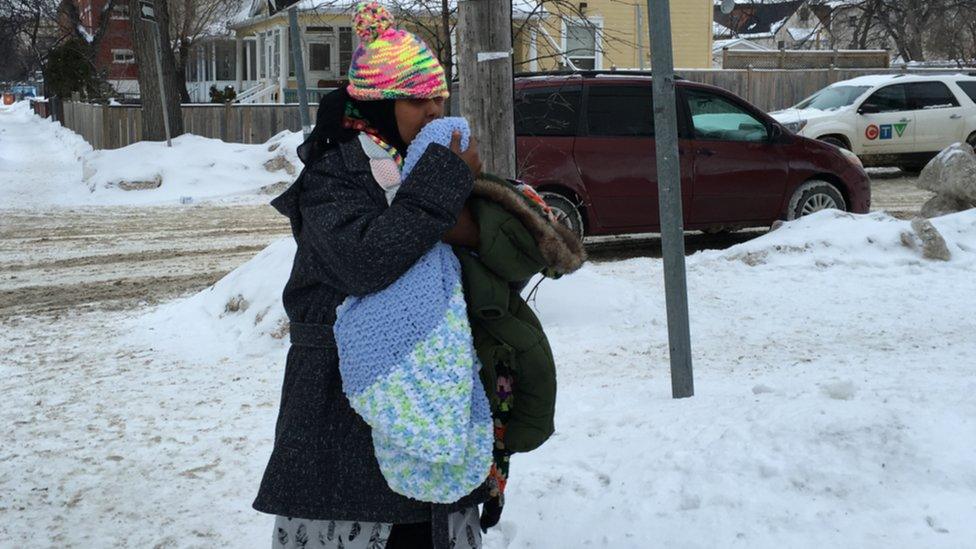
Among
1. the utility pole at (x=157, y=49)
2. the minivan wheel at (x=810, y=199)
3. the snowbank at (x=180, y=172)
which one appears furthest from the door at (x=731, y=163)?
the utility pole at (x=157, y=49)

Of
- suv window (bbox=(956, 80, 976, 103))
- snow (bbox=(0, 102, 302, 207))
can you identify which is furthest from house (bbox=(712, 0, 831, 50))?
snow (bbox=(0, 102, 302, 207))

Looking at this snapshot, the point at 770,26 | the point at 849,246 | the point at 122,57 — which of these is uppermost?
the point at 770,26

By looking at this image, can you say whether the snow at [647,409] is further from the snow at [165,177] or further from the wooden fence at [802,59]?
the wooden fence at [802,59]

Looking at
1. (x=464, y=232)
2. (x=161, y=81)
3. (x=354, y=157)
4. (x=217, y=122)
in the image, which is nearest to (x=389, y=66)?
(x=354, y=157)

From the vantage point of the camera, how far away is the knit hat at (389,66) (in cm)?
245

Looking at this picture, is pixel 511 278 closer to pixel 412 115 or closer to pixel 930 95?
pixel 412 115

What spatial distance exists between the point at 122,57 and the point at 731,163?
55.0m

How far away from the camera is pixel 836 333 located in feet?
21.8

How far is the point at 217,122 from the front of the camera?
82.2ft

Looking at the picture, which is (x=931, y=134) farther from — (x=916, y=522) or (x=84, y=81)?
(x=84, y=81)

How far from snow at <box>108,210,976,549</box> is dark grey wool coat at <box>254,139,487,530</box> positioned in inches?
59.7

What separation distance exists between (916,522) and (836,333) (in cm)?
317

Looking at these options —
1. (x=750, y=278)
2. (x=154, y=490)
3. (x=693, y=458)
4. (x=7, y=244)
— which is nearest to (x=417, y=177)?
(x=693, y=458)

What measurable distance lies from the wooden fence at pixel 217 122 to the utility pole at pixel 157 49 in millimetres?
2821
